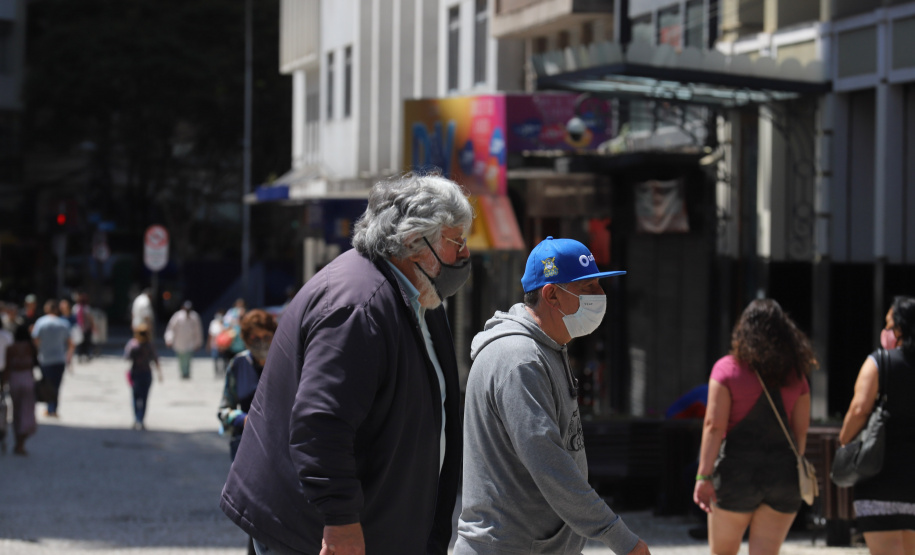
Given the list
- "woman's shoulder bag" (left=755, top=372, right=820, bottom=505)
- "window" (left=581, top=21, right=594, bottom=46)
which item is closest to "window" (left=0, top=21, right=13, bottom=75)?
"window" (left=581, top=21, right=594, bottom=46)

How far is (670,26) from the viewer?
16.8 m

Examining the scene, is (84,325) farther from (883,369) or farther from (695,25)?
(883,369)

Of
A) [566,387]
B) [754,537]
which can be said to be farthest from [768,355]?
[566,387]

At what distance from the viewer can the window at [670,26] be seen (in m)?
16.5

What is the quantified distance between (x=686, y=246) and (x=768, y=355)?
1037cm

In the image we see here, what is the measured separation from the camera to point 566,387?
4070mm

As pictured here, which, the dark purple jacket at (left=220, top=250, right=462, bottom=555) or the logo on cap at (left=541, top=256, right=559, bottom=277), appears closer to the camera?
the dark purple jacket at (left=220, top=250, right=462, bottom=555)

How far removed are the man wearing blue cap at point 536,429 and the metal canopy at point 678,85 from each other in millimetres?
8360

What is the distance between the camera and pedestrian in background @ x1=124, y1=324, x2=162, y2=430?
17.3m

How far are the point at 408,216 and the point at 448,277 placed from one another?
24cm

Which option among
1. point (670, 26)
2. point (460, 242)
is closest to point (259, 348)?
point (460, 242)

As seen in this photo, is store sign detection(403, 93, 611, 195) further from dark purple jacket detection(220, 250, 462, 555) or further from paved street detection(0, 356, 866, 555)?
dark purple jacket detection(220, 250, 462, 555)

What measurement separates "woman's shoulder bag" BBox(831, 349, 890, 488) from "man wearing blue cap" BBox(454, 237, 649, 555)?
8.53 ft

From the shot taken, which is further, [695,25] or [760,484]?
[695,25]
